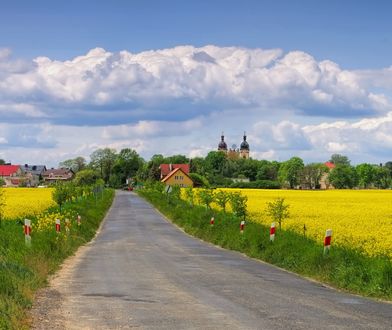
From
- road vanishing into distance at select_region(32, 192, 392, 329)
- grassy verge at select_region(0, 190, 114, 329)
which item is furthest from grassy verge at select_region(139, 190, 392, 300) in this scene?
grassy verge at select_region(0, 190, 114, 329)

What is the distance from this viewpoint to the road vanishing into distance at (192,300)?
29.8 ft

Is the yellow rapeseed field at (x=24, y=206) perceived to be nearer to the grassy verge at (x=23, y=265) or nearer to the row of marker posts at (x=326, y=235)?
the grassy verge at (x=23, y=265)

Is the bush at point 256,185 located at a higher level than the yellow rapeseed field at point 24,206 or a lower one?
higher

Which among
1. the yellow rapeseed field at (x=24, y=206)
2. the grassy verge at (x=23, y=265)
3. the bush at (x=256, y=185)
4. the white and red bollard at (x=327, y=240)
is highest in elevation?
the bush at (x=256, y=185)

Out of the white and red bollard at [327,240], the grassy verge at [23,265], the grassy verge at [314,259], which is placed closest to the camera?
the grassy verge at [23,265]

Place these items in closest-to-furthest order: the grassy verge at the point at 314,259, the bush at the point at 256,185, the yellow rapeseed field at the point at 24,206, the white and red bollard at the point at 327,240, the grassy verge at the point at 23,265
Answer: the grassy verge at the point at 23,265 < the grassy verge at the point at 314,259 < the white and red bollard at the point at 327,240 < the yellow rapeseed field at the point at 24,206 < the bush at the point at 256,185

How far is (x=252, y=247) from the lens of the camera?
74.8 feet

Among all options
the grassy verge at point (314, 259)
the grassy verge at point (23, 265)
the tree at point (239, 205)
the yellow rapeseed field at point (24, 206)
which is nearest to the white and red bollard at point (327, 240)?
the grassy verge at point (314, 259)

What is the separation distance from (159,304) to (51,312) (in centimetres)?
183

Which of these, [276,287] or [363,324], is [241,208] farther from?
[363,324]

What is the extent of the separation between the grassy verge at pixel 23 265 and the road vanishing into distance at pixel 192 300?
30cm

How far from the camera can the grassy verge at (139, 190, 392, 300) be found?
13859mm

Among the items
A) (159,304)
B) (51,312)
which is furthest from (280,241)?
(51,312)

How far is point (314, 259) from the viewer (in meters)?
17.1
